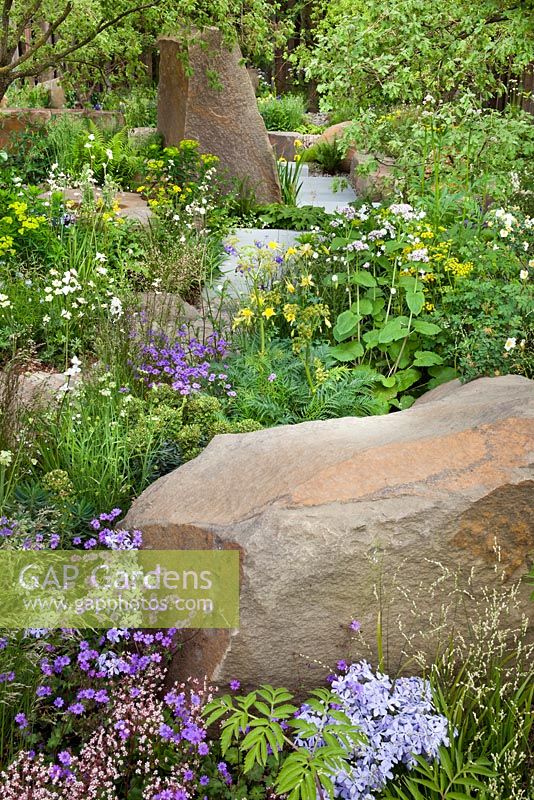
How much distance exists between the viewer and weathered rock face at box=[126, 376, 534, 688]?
2.56 m

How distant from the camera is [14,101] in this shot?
1091 centimetres

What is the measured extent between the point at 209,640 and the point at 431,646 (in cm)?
71

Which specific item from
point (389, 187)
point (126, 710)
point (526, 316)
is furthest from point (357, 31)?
point (126, 710)

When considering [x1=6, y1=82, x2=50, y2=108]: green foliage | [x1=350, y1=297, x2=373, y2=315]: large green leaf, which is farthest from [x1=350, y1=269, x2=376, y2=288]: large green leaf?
[x1=6, y1=82, x2=50, y2=108]: green foliage

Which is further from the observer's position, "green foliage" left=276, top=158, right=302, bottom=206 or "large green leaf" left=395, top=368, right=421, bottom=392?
"green foliage" left=276, top=158, right=302, bottom=206

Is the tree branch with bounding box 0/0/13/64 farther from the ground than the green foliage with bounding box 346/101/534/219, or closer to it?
farther from the ground

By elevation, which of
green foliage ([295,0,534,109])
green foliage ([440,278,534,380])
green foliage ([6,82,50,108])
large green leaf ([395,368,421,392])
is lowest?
large green leaf ([395,368,421,392])

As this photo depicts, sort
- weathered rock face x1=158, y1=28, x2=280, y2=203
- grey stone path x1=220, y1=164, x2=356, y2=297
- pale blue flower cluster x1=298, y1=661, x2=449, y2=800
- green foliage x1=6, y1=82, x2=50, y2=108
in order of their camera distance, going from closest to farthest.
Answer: pale blue flower cluster x1=298, y1=661, x2=449, y2=800 → grey stone path x1=220, y1=164, x2=356, y2=297 → weathered rock face x1=158, y1=28, x2=280, y2=203 → green foliage x1=6, y1=82, x2=50, y2=108

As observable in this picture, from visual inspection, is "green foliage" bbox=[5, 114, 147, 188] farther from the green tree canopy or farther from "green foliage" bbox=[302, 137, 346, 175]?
"green foliage" bbox=[302, 137, 346, 175]

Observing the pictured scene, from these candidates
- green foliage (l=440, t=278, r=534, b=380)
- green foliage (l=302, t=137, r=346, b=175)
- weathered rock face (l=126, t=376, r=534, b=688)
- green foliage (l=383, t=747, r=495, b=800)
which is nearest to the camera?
green foliage (l=383, t=747, r=495, b=800)

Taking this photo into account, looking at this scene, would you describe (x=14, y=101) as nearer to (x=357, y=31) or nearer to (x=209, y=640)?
(x=357, y=31)

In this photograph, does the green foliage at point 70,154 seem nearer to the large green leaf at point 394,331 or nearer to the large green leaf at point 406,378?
the large green leaf at point 394,331

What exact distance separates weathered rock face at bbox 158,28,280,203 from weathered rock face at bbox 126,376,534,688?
223 inches

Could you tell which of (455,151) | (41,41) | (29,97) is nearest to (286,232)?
(455,151)
